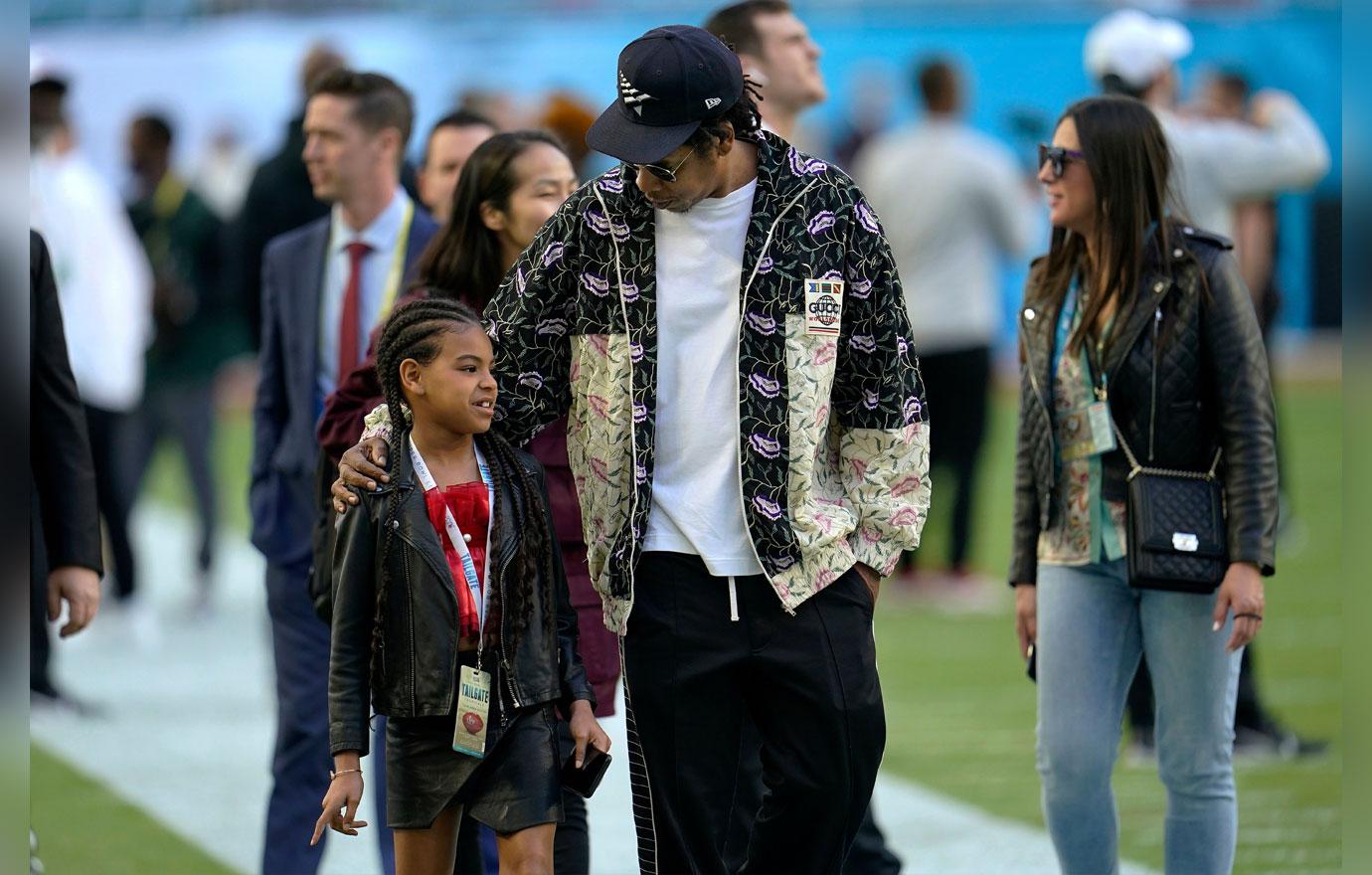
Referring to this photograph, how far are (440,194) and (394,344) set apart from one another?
83.9 inches

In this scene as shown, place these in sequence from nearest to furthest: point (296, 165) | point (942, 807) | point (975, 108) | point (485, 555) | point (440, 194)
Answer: point (485, 555) < point (440, 194) < point (942, 807) < point (296, 165) < point (975, 108)

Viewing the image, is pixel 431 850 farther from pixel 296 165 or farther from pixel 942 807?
pixel 296 165

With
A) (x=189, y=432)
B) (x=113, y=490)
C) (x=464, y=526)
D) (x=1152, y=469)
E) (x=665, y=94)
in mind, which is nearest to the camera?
(x=665, y=94)

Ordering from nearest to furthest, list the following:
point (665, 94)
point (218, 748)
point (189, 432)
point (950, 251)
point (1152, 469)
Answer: point (665, 94), point (1152, 469), point (218, 748), point (950, 251), point (189, 432)

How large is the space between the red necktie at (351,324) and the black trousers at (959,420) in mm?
6531

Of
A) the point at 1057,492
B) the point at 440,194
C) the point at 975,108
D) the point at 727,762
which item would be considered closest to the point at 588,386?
the point at 727,762

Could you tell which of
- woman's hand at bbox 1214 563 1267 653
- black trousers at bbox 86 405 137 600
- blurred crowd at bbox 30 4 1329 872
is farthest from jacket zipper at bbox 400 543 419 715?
black trousers at bbox 86 405 137 600

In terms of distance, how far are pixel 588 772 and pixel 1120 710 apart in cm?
160

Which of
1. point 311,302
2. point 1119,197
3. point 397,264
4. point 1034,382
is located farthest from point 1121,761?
point 311,302

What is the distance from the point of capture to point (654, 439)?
14.8ft

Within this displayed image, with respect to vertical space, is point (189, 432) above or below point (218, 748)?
above

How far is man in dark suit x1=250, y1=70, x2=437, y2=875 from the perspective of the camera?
6.12 meters

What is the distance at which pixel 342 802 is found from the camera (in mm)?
4355

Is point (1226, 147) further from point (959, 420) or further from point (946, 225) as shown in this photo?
point (959, 420)
